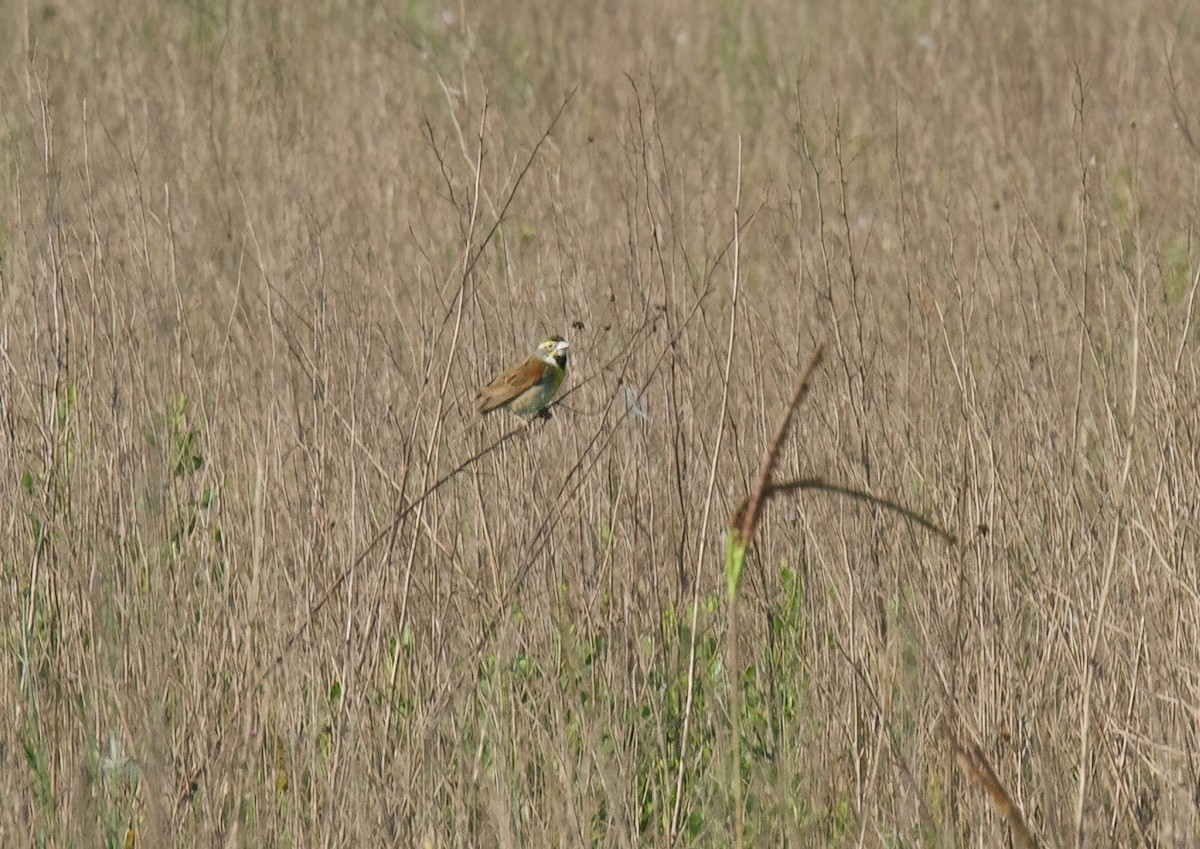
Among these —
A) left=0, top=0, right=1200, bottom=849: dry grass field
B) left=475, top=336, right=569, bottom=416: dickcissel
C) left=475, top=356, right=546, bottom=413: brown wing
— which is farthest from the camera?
left=475, top=336, right=569, bottom=416: dickcissel

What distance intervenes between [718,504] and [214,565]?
3.19 feet

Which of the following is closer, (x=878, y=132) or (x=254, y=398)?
(x=254, y=398)

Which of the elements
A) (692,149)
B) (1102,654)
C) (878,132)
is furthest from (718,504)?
(878,132)

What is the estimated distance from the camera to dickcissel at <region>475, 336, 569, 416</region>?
11.6ft

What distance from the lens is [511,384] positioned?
3787 millimetres

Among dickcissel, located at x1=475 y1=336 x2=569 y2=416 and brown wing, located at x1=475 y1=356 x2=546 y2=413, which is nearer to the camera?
brown wing, located at x1=475 y1=356 x2=546 y2=413

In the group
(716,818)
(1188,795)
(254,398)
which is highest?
(254,398)

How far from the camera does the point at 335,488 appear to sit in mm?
3098

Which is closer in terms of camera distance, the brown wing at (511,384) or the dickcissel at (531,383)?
the brown wing at (511,384)

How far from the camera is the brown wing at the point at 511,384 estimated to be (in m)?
3.43

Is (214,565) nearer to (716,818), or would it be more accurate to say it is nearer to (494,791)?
(494,791)

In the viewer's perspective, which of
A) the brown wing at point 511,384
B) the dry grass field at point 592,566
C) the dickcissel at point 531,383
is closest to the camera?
the dry grass field at point 592,566

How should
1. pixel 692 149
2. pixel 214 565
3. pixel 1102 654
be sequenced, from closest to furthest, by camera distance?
pixel 1102 654 → pixel 214 565 → pixel 692 149

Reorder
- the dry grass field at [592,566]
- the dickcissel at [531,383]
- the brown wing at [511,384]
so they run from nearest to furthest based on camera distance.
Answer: the dry grass field at [592,566], the brown wing at [511,384], the dickcissel at [531,383]
